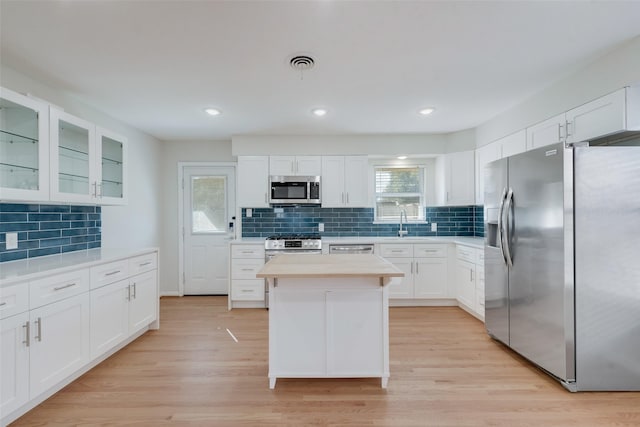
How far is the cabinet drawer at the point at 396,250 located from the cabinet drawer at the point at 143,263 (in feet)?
8.97

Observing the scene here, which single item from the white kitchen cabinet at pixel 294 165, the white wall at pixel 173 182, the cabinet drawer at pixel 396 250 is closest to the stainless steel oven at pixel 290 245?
the cabinet drawer at pixel 396 250

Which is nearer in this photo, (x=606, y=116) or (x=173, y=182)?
(x=606, y=116)

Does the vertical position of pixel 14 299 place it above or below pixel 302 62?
below

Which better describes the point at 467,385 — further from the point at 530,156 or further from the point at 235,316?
the point at 235,316

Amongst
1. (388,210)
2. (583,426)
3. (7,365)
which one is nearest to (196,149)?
(388,210)

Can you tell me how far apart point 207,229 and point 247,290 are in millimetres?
1285

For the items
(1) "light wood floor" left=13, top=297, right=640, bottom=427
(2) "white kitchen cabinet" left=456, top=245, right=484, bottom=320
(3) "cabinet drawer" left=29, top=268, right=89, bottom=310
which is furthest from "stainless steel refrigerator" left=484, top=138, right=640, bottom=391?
(3) "cabinet drawer" left=29, top=268, right=89, bottom=310

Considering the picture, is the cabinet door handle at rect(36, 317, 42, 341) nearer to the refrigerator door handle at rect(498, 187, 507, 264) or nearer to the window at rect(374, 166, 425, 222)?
the refrigerator door handle at rect(498, 187, 507, 264)

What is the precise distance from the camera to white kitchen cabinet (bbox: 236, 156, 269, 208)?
14.3ft

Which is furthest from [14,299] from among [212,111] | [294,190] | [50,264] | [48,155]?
[294,190]

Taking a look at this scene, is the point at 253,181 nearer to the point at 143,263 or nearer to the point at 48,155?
the point at 143,263

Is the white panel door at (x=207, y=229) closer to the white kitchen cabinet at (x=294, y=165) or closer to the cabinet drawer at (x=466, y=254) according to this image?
the white kitchen cabinet at (x=294, y=165)

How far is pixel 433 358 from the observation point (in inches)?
103

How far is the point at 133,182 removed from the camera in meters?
4.00
